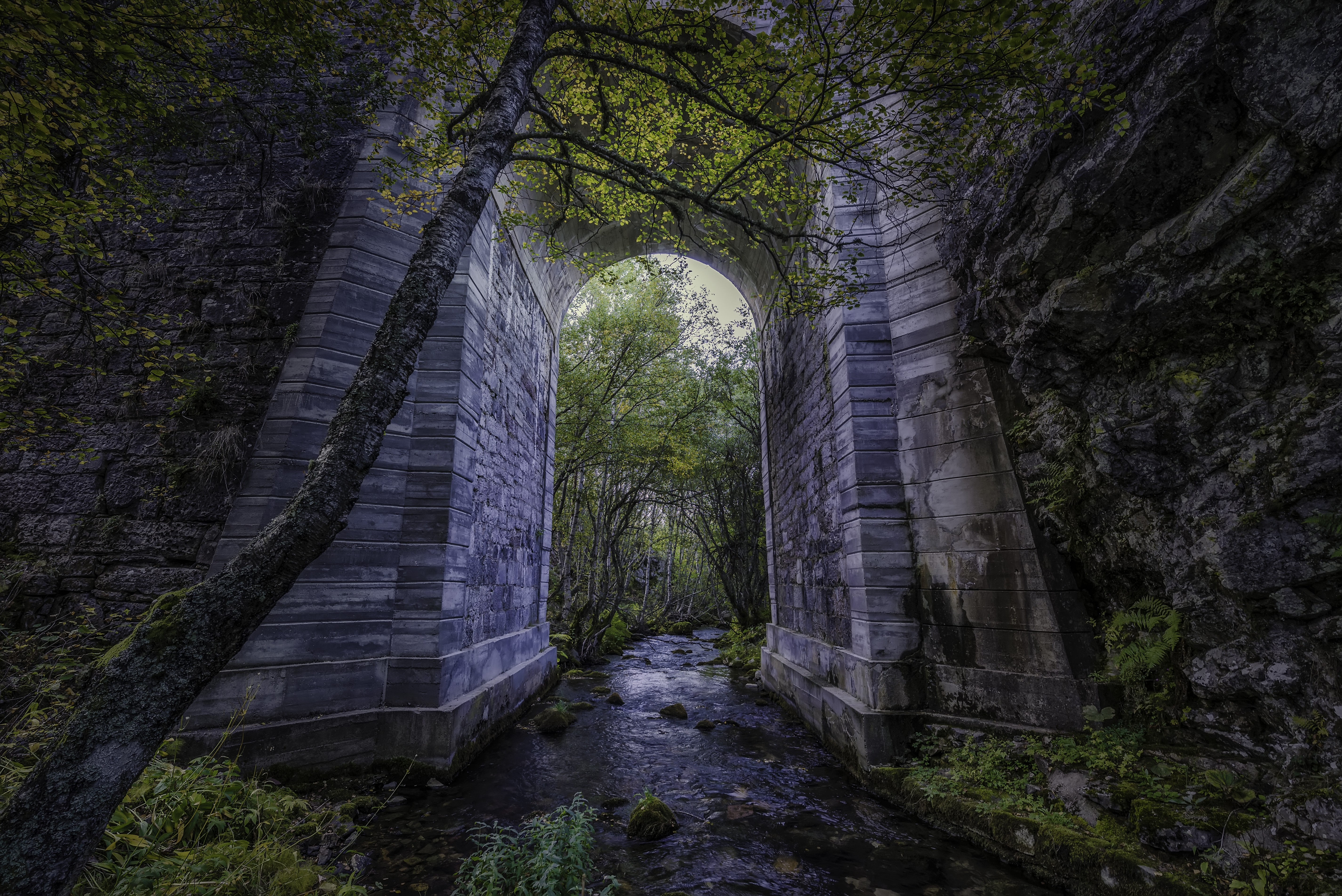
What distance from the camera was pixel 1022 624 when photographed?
4.39 meters

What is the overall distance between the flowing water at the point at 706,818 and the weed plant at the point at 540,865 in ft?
1.13

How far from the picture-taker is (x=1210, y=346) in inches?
130

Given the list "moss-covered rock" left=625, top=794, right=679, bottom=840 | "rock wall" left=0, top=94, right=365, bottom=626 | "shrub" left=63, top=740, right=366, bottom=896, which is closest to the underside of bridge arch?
"rock wall" left=0, top=94, right=365, bottom=626

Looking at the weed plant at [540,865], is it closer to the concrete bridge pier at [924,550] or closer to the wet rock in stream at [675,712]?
the concrete bridge pier at [924,550]

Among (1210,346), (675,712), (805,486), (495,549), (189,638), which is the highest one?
(1210,346)

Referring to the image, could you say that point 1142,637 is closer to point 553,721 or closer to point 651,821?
point 651,821

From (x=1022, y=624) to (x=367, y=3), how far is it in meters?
9.29

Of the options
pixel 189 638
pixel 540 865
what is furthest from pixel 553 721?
pixel 189 638

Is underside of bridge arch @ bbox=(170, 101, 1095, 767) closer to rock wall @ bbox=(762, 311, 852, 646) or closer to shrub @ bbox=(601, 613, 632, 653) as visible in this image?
rock wall @ bbox=(762, 311, 852, 646)

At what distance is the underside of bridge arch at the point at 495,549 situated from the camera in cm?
434

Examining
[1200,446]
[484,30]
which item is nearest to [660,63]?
[484,30]

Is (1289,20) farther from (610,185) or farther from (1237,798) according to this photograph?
(610,185)

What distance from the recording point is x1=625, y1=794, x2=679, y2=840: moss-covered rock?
3762 millimetres

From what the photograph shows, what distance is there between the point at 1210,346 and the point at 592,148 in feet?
14.5
